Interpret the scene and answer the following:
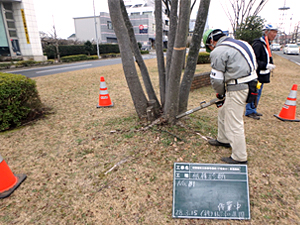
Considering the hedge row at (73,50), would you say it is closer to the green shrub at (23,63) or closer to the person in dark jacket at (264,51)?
the green shrub at (23,63)

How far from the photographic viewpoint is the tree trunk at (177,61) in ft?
9.42

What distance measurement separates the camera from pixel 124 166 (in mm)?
2904

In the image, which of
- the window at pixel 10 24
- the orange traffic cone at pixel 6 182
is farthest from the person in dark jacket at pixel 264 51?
the window at pixel 10 24

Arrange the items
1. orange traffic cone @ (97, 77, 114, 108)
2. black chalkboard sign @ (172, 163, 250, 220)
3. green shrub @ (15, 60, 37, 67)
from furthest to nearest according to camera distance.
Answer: green shrub @ (15, 60, 37, 67), orange traffic cone @ (97, 77, 114, 108), black chalkboard sign @ (172, 163, 250, 220)

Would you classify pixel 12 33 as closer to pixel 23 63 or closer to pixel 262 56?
pixel 23 63

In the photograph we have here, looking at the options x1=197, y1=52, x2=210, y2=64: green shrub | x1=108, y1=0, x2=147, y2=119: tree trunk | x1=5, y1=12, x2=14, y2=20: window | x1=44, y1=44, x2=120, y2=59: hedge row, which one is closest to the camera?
x1=108, y1=0, x2=147, y2=119: tree trunk

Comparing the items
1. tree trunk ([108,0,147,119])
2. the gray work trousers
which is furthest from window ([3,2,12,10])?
the gray work trousers

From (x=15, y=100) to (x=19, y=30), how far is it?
23.7 metres

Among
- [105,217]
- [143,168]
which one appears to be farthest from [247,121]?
[105,217]

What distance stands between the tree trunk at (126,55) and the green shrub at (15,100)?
2.40 meters

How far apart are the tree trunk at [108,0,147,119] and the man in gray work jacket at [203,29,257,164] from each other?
1.39 meters

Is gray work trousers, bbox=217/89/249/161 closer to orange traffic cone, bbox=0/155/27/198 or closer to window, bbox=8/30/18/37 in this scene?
orange traffic cone, bbox=0/155/27/198

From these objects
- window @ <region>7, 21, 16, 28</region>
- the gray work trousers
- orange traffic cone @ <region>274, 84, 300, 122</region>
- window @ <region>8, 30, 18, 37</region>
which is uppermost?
window @ <region>7, 21, 16, 28</region>

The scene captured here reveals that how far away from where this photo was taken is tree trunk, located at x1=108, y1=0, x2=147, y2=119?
10.7 ft
